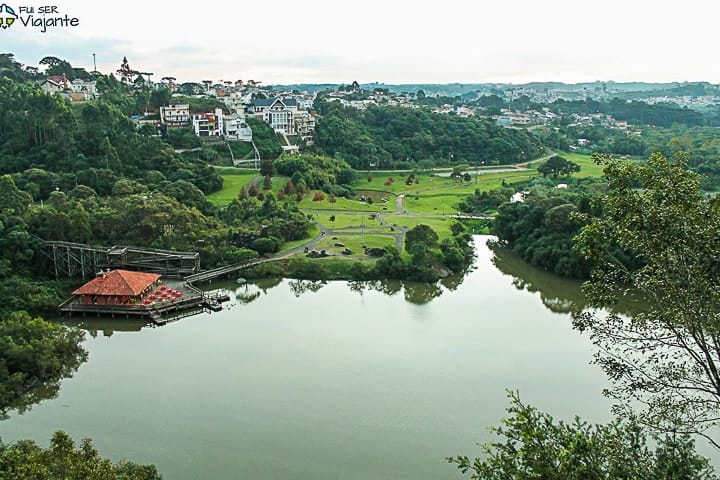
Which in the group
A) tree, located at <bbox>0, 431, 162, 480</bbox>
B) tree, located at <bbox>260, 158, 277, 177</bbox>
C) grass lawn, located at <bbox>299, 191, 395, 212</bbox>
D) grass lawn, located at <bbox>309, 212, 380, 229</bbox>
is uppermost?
tree, located at <bbox>260, 158, 277, 177</bbox>

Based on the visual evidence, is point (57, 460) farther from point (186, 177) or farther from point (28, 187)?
point (186, 177)

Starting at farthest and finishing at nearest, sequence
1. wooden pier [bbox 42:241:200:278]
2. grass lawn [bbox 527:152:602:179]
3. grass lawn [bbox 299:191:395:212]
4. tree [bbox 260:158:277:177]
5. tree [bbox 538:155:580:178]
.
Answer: grass lawn [bbox 527:152:602:179]
tree [bbox 538:155:580:178]
tree [bbox 260:158:277:177]
grass lawn [bbox 299:191:395:212]
wooden pier [bbox 42:241:200:278]

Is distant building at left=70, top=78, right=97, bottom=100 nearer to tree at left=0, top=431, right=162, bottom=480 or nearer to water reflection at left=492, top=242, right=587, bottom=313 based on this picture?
water reflection at left=492, top=242, right=587, bottom=313

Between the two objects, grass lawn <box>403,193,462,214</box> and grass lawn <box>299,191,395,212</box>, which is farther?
grass lawn <box>403,193,462,214</box>

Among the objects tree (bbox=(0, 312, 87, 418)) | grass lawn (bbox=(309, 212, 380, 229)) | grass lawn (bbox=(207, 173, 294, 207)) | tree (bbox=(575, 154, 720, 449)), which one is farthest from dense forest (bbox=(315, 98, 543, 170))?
tree (bbox=(575, 154, 720, 449))

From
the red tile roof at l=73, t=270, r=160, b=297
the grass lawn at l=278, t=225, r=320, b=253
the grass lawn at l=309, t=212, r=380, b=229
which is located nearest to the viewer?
the red tile roof at l=73, t=270, r=160, b=297

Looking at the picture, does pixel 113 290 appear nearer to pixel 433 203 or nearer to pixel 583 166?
pixel 433 203

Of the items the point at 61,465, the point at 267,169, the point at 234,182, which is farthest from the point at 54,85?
the point at 61,465
